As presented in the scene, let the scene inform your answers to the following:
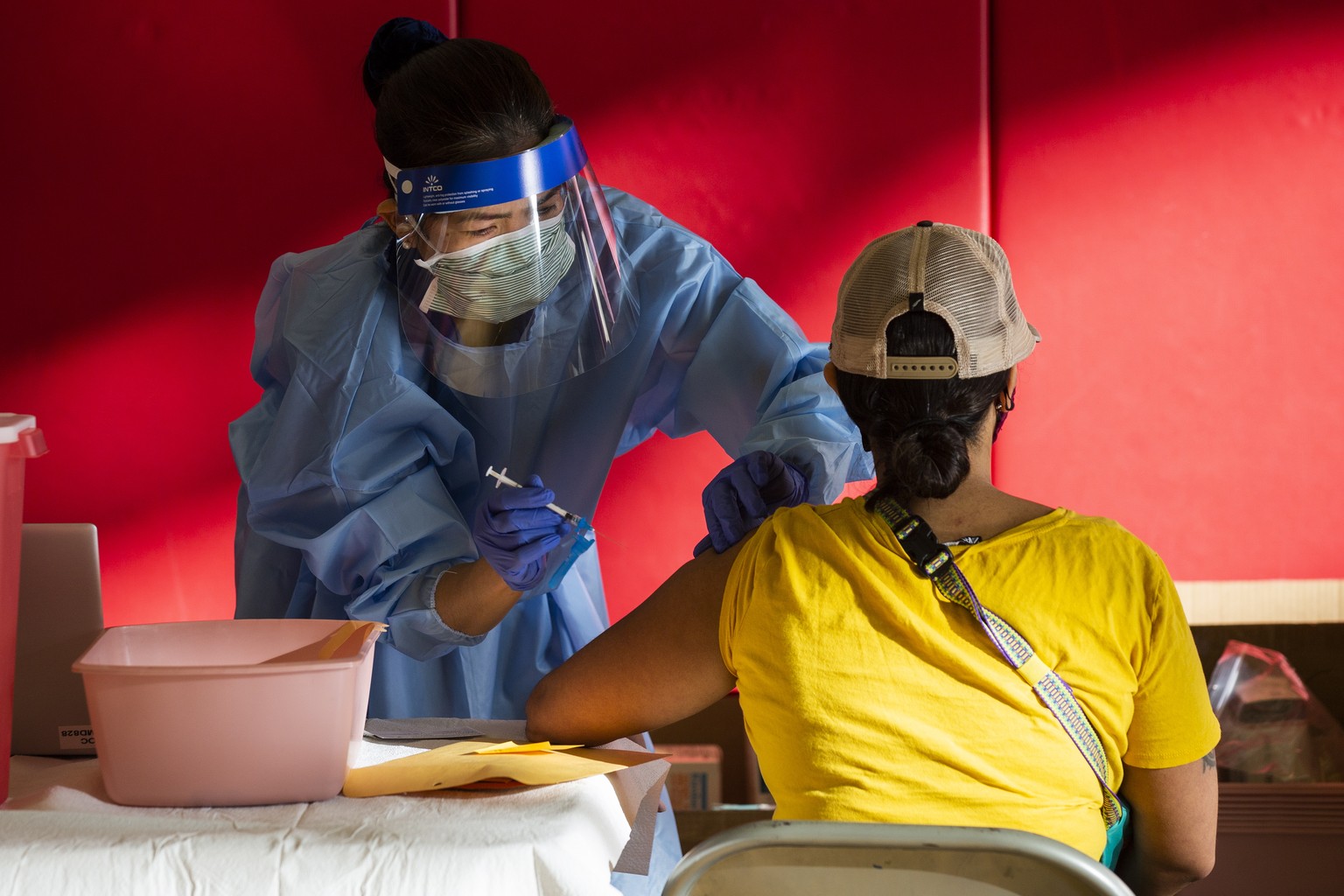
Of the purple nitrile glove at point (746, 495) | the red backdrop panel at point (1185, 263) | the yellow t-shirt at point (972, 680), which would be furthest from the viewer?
the red backdrop panel at point (1185, 263)

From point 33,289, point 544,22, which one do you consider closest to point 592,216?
point 544,22

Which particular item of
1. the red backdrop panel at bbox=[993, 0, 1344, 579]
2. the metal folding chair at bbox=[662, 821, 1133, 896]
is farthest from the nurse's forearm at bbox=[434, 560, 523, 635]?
the red backdrop panel at bbox=[993, 0, 1344, 579]

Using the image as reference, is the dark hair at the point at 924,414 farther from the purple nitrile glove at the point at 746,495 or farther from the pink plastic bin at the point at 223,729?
the pink plastic bin at the point at 223,729

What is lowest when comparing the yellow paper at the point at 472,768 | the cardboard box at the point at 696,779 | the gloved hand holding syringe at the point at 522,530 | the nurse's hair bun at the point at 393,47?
the cardboard box at the point at 696,779

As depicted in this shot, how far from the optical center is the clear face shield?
1325 mm

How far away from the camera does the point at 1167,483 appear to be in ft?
Result: 7.81

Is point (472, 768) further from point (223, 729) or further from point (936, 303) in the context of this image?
point (936, 303)

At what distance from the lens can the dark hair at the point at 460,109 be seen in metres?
1.33

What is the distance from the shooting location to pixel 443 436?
4.88ft

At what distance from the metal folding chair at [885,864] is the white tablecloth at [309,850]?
12cm

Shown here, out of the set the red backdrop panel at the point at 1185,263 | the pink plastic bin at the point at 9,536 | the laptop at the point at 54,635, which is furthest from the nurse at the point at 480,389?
the red backdrop panel at the point at 1185,263

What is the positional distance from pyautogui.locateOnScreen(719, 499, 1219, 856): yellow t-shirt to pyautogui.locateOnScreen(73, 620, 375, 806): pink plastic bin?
405mm

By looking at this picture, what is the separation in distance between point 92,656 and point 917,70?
1.91 meters

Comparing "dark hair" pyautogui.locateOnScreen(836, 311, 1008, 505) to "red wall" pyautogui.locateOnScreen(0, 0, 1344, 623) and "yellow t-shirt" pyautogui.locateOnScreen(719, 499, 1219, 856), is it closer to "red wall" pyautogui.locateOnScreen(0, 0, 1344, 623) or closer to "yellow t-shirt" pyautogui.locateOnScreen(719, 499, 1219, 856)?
"yellow t-shirt" pyautogui.locateOnScreen(719, 499, 1219, 856)
